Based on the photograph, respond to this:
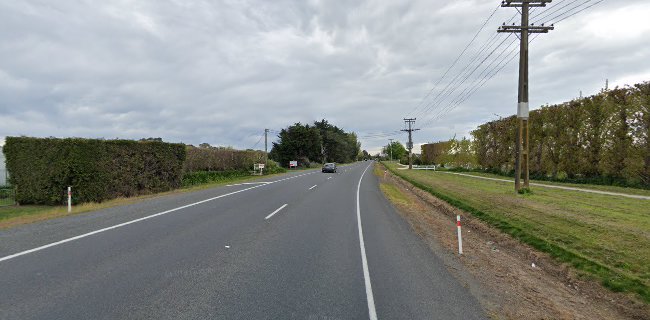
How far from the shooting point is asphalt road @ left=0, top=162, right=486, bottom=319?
452 centimetres

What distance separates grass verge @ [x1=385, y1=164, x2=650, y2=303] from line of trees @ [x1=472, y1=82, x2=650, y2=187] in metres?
5.02

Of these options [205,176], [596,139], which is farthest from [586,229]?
[205,176]

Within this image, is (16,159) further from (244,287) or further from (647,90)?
(647,90)

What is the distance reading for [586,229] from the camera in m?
9.42

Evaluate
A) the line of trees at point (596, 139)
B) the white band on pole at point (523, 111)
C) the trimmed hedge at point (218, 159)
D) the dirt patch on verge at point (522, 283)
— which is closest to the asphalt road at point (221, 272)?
the dirt patch on verge at point (522, 283)

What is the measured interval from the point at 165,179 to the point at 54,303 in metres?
19.4

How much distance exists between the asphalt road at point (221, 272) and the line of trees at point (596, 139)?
15468 millimetres

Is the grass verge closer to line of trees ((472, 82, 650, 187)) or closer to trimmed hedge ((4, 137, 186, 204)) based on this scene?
line of trees ((472, 82, 650, 187))

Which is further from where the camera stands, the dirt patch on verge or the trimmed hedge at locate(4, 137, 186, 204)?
the trimmed hedge at locate(4, 137, 186, 204)

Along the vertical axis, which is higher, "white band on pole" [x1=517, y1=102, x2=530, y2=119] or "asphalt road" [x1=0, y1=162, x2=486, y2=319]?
"white band on pole" [x1=517, y1=102, x2=530, y2=119]

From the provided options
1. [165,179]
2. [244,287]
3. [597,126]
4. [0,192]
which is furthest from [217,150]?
[244,287]

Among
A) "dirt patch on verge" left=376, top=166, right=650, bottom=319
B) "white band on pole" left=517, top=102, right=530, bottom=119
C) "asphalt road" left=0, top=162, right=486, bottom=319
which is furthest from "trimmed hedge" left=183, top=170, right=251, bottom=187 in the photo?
"dirt patch on verge" left=376, top=166, right=650, bottom=319

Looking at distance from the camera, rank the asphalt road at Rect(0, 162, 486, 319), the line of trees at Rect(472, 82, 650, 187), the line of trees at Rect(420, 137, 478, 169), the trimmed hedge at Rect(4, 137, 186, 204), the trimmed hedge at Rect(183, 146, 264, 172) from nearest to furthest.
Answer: the asphalt road at Rect(0, 162, 486, 319) < the trimmed hedge at Rect(4, 137, 186, 204) < the line of trees at Rect(472, 82, 650, 187) < the trimmed hedge at Rect(183, 146, 264, 172) < the line of trees at Rect(420, 137, 478, 169)

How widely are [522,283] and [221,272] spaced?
483cm
